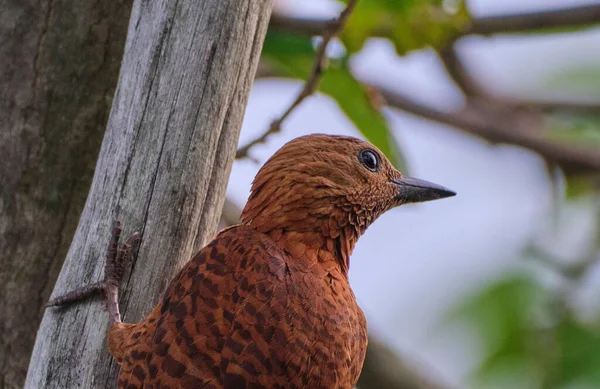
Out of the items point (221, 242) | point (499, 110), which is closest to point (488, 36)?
point (499, 110)

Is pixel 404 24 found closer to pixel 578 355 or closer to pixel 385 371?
pixel 385 371

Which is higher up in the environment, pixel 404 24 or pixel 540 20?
pixel 540 20

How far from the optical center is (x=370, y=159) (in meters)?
3.32

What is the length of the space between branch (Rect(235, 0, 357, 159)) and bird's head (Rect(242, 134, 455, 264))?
0.75 feet

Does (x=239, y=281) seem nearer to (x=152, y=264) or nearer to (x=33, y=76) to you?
(x=152, y=264)

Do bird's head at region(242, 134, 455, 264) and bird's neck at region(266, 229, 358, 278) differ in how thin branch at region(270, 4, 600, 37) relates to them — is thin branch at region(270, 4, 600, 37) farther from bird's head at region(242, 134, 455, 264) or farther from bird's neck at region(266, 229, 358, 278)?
bird's neck at region(266, 229, 358, 278)

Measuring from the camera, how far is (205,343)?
2.65 metres

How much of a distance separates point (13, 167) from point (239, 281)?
1025 mm

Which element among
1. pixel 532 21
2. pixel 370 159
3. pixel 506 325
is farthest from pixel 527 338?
pixel 370 159

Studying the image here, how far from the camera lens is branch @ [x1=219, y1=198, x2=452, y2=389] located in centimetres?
421

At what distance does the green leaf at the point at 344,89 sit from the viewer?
3.82 metres

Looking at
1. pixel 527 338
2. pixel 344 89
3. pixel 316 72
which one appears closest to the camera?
pixel 316 72

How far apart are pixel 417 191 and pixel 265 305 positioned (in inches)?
37.9

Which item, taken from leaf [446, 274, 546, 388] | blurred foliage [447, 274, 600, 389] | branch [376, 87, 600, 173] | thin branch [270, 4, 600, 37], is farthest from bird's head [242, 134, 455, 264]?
leaf [446, 274, 546, 388]
